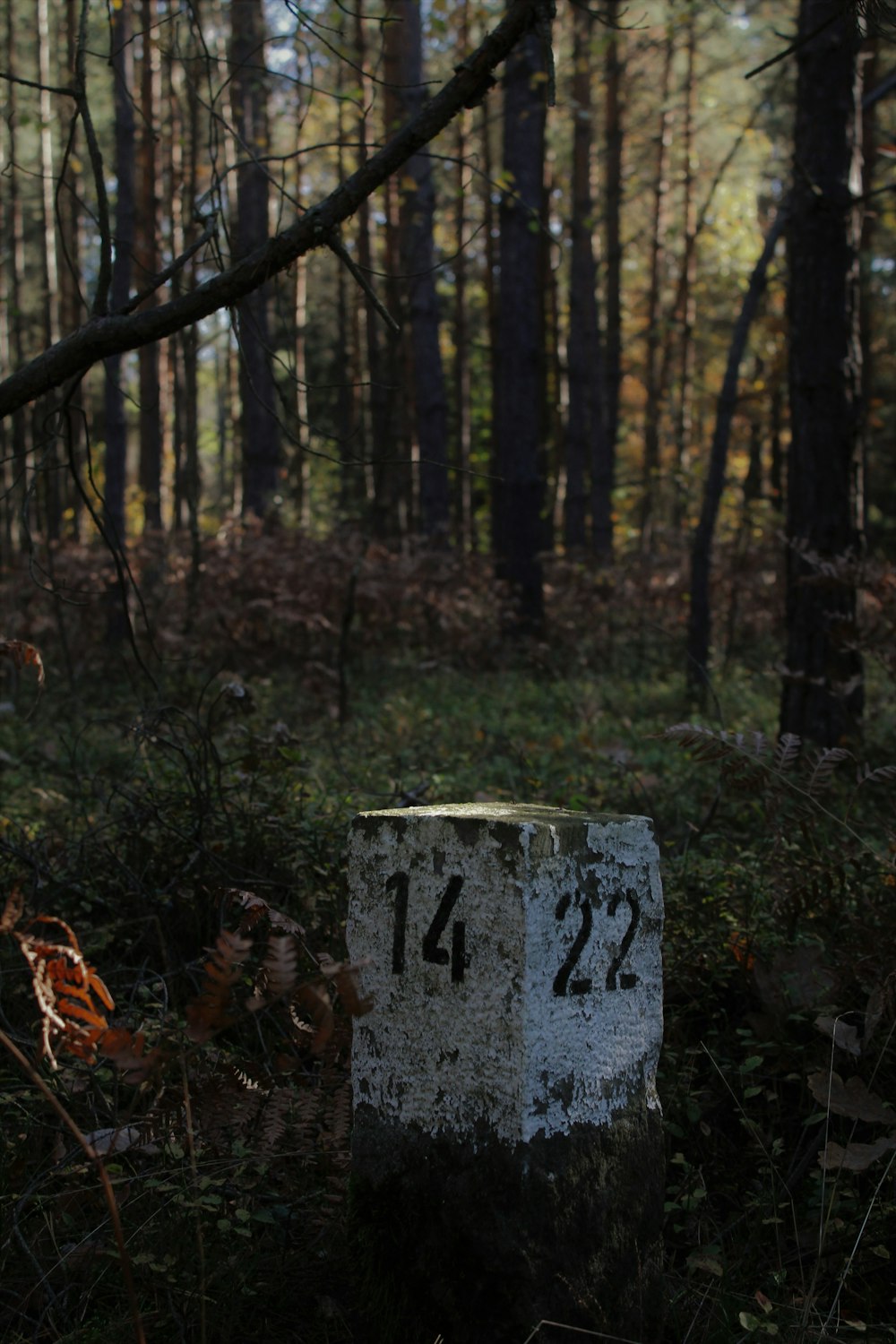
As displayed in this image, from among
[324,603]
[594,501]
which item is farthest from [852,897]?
[594,501]

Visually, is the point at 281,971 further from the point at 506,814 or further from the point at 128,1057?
the point at 506,814

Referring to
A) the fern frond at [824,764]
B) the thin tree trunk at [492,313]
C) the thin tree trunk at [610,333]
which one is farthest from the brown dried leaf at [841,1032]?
the thin tree trunk at [610,333]

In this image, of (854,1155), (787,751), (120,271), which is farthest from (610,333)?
(854,1155)

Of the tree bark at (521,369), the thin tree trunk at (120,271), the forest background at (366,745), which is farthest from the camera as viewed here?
the tree bark at (521,369)

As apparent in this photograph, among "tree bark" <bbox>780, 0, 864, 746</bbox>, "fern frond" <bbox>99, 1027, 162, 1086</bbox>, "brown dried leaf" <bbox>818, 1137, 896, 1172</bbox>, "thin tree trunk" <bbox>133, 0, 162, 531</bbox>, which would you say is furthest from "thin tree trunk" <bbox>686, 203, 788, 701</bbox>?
"thin tree trunk" <bbox>133, 0, 162, 531</bbox>

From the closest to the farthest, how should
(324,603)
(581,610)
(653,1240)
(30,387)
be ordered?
1. (653,1240)
2. (30,387)
3. (324,603)
4. (581,610)

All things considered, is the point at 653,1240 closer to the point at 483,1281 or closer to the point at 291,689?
the point at 483,1281

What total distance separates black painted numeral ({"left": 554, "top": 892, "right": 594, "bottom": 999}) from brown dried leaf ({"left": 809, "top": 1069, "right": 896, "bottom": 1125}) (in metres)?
0.94

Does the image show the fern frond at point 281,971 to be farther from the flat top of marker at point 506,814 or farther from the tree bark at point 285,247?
the tree bark at point 285,247

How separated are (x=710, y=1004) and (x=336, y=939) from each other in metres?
1.20

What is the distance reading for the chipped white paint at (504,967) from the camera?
2199 millimetres

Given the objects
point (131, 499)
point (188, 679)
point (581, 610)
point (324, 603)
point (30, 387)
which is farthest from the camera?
point (131, 499)

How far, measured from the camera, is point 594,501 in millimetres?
18703

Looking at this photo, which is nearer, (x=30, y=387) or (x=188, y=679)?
(x=30, y=387)
